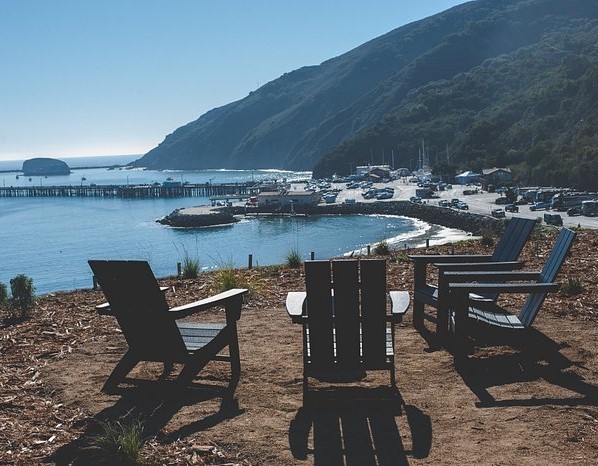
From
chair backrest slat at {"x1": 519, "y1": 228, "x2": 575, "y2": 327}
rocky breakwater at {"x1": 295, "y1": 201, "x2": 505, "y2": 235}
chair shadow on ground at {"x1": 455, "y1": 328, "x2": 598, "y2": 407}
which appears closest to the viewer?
chair shadow on ground at {"x1": 455, "y1": 328, "x2": 598, "y2": 407}

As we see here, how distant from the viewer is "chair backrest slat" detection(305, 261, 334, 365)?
10.9 ft

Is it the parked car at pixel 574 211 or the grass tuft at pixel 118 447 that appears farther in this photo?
the parked car at pixel 574 211

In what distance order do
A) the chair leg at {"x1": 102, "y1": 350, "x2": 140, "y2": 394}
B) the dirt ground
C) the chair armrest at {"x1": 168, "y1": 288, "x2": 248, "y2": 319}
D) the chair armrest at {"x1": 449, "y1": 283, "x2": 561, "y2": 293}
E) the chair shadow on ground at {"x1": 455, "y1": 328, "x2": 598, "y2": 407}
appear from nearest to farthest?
the dirt ground
the chair shadow on ground at {"x1": 455, "y1": 328, "x2": 598, "y2": 407}
the chair armrest at {"x1": 168, "y1": 288, "x2": 248, "y2": 319}
the chair leg at {"x1": 102, "y1": 350, "x2": 140, "y2": 394}
the chair armrest at {"x1": 449, "y1": 283, "x2": 561, "y2": 293}

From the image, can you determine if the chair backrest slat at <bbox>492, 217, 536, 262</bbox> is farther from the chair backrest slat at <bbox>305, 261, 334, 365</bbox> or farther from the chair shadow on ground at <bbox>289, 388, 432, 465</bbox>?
the chair backrest slat at <bbox>305, 261, 334, 365</bbox>

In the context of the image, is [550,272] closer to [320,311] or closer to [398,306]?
[398,306]

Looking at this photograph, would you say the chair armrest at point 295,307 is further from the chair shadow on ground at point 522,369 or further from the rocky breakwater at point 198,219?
the rocky breakwater at point 198,219

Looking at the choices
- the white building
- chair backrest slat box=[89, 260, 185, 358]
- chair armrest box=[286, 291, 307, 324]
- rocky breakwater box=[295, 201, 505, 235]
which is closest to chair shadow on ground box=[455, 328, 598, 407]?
chair armrest box=[286, 291, 307, 324]

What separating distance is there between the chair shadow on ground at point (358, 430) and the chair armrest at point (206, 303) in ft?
2.61

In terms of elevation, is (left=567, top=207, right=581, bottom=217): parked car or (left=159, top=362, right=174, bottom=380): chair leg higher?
(left=159, top=362, right=174, bottom=380): chair leg

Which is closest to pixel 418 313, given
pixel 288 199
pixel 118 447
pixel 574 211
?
pixel 118 447

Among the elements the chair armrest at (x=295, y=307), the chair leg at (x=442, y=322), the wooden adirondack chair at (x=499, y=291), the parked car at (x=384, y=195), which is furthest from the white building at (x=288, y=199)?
the chair armrest at (x=295, y=307)

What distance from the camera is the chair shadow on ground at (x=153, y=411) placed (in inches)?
118

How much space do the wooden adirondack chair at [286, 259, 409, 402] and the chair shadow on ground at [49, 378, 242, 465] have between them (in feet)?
1.80

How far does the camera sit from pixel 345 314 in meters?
3.35
